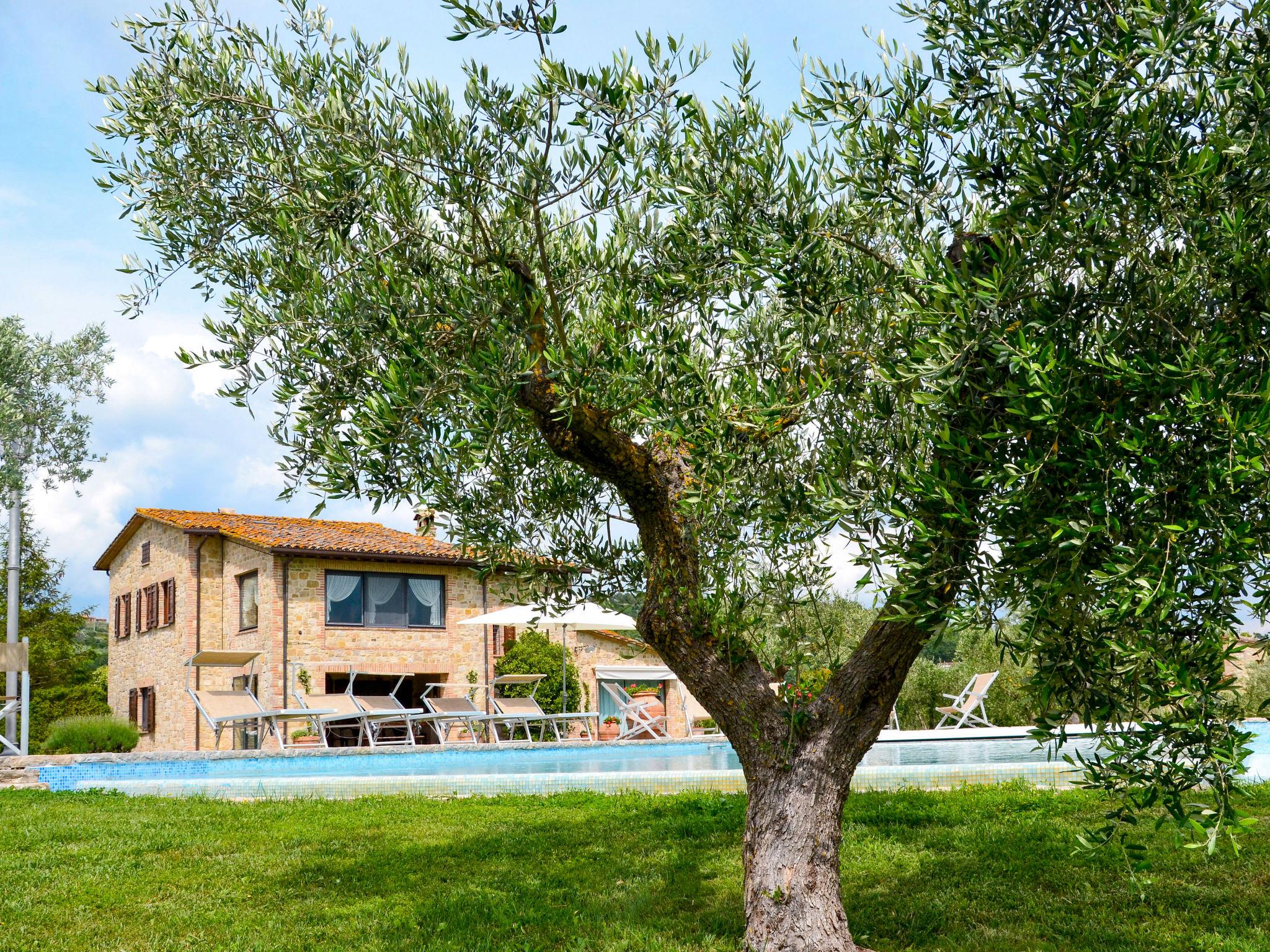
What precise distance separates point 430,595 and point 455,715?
671 cm

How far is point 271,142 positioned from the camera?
591cm

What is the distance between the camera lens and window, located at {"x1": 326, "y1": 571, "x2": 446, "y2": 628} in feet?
83.7

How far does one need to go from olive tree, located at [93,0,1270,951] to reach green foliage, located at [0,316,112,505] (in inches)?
758

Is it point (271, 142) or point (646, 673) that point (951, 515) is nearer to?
point (271, 142)

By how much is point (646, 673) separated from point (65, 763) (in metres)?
14.3

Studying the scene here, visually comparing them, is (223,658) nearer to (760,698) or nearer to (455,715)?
(455,715)

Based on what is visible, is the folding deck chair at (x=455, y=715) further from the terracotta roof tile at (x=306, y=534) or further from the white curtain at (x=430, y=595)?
the terracotta roof tile at (x=306, y=534)

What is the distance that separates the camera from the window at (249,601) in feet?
83.8

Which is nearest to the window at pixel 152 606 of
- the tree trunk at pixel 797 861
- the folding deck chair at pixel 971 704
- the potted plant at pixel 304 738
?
the potted plant at pixel 304 738

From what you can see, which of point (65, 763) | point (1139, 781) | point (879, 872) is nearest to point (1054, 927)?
point (879, 872)

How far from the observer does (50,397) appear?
78.1ft

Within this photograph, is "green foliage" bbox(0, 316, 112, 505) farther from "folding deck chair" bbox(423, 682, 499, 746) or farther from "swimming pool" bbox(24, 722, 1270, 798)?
"folding deck chair" bbox(423, 682, 499, 746)

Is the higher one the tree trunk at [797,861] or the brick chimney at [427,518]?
the brick chimney at [427,518]

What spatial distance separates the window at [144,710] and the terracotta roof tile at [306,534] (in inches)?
189
